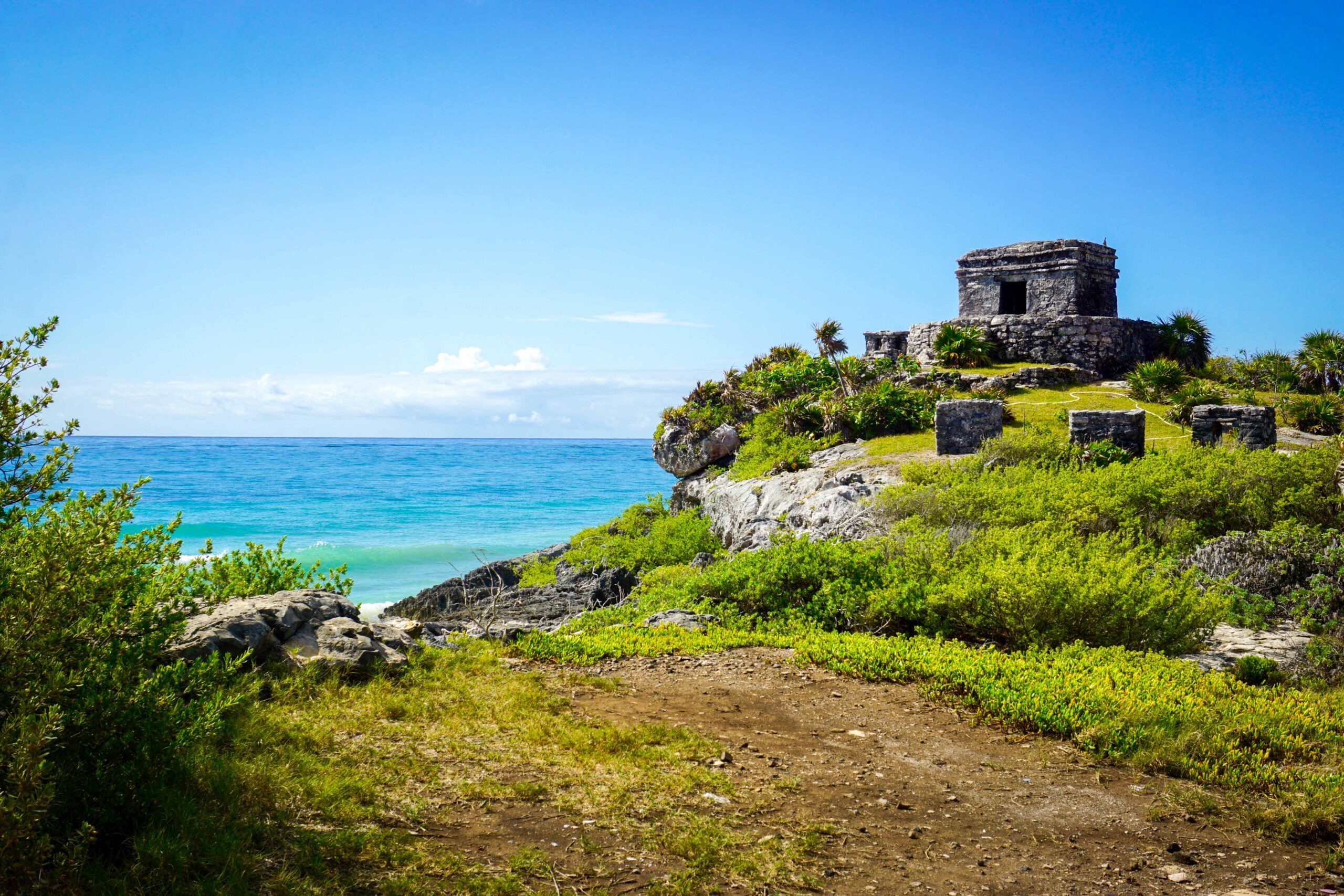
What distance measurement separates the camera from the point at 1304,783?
196 inches

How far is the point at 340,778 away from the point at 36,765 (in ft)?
6.31

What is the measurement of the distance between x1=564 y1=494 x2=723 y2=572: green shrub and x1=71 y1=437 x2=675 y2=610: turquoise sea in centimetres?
261

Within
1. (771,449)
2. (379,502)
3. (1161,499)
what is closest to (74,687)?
(1161,499)

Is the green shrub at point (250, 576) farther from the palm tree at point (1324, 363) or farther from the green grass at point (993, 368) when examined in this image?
the palm tree at point (1324, 363)

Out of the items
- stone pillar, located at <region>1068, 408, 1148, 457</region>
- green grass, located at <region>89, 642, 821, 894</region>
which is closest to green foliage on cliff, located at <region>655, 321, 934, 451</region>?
stone pillar, located at <region>1068, 408, 1148, 457</region>

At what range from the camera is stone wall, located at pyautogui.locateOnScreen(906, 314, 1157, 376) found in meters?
25.0

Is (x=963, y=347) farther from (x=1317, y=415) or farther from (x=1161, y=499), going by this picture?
(x=1161, y=499)

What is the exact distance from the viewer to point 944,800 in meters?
4.91

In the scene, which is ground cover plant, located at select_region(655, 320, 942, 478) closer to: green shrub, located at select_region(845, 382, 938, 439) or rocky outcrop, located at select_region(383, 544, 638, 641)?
green shrub, located at select_region(845, 382, 938, 439)

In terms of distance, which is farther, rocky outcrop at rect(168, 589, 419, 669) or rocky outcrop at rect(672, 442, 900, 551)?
rocky outcrop at rect(672, 442, 900, 551)

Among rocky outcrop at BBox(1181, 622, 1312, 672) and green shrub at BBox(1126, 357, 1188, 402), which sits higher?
green shrub at BBox(1126, 357, 1188, 402)

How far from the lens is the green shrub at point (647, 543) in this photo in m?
17.0

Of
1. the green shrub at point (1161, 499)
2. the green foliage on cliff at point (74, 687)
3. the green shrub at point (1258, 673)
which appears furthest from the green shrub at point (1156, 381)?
the green foliage on cliff at point (74, 687)

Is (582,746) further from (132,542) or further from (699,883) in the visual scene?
(132,542)
